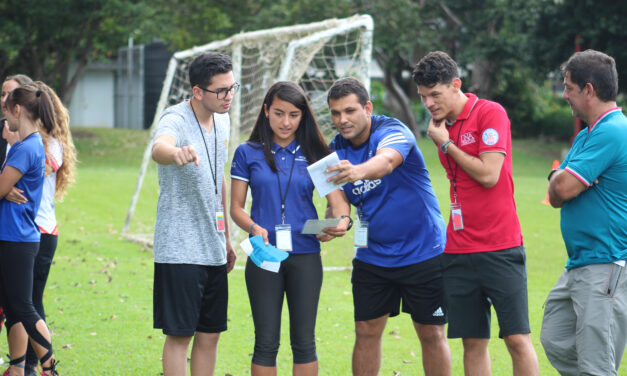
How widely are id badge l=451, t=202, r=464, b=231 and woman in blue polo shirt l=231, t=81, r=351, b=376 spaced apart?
59 centimetres

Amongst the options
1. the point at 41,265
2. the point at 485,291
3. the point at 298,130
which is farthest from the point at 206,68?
the point at 485,291

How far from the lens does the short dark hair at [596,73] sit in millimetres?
3551

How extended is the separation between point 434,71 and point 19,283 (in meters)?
2.77

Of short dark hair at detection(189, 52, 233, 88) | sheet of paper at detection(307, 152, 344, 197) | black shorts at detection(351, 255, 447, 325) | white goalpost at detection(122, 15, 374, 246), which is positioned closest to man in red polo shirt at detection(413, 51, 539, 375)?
black shorts at detection(351, 255, 447, 325)

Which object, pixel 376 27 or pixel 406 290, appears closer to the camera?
pixel 406 290

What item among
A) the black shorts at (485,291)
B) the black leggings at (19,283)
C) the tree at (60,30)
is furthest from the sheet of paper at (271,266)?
the tree at (60,30)

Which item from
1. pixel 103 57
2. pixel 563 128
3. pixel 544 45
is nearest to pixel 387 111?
pixel 563 128

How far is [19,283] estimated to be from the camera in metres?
4.36

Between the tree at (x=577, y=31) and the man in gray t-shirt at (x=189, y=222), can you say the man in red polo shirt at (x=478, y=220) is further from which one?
the tree at (x=577, y=31)

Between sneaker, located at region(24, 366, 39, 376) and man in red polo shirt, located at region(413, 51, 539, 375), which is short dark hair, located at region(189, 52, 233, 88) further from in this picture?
sneaker, located at region(24, 366, 39, 376)

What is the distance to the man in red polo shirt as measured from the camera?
3912 mm

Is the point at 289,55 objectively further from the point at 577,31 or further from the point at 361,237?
the point at 577,31

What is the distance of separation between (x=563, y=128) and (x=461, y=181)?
28.5 metres

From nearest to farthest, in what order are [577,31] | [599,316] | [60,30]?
[599,316] → [577,31] → [60,30]
